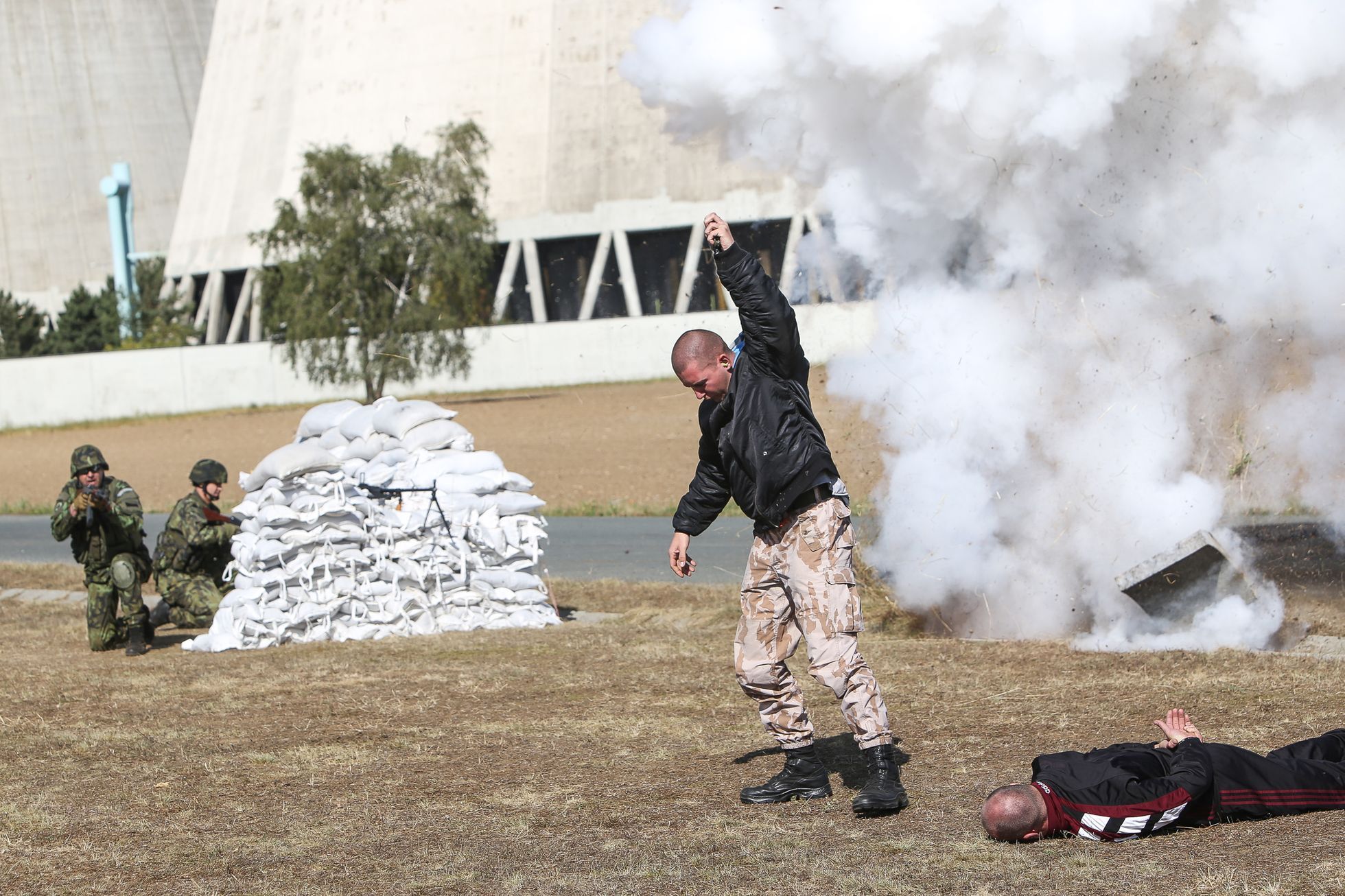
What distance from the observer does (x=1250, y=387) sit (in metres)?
9.48

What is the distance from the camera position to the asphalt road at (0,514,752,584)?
14133mm

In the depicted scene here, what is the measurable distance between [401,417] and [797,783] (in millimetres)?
6682

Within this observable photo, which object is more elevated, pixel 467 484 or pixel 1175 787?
pixel 467 484

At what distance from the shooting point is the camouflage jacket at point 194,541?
38.2 ft

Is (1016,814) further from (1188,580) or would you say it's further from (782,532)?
(1188,580)

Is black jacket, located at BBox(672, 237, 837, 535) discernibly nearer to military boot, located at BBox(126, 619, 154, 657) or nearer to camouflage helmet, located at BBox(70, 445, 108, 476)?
camouflage helmet, located at BBox(70, 445, 108, 476)

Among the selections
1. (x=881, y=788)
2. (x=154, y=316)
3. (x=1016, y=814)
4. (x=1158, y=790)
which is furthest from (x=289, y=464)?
(x=154, y=316)

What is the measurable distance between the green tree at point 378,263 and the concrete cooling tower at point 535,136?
3.38m

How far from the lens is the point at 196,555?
12008 millimetres

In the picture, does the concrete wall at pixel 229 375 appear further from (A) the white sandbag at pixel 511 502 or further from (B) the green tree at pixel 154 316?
(A) the white sandbag at pixel 511 502

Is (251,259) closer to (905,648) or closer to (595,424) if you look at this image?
(595,424)

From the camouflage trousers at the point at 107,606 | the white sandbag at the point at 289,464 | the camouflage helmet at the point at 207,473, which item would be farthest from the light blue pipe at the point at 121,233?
the white sandbag at the point at 289,464

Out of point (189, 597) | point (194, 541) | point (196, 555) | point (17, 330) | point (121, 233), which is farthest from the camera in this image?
point (121, 233)

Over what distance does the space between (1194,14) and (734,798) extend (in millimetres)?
5753
